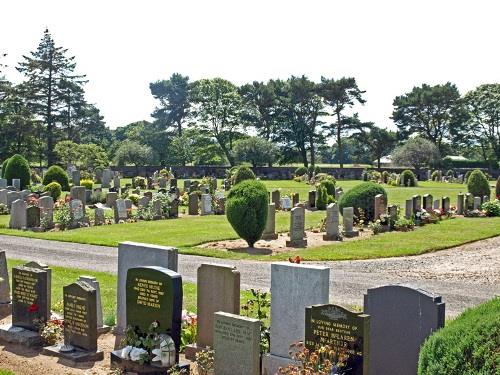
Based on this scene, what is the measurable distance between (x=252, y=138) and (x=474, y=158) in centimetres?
3273

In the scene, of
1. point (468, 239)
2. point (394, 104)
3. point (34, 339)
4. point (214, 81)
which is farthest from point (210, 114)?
point (34, 339)

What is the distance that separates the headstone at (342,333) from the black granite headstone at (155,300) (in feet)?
7.00

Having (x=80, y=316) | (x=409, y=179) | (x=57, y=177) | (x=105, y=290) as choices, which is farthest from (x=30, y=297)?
(x=409, y=179)

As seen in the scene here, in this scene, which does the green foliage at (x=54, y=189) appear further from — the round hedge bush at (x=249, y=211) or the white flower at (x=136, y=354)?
the white flower at (x=136, y=354)

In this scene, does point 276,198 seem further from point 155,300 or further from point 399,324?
point 399,324

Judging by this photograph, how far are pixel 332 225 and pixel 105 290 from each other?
11.9 meters

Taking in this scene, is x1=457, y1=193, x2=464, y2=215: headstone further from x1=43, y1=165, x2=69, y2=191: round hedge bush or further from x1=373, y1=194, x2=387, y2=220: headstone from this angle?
x1=43, y1=165, x2=69, y2=191: round hedge bush

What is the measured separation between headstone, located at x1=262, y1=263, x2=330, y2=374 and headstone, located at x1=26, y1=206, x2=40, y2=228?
20117mm

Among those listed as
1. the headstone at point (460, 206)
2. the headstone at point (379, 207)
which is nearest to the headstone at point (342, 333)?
the headstone at point (379, 207)

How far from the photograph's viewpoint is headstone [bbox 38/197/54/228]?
28.2 m

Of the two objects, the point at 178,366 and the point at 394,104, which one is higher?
the point at 394,104

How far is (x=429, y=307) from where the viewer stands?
8.41 metres

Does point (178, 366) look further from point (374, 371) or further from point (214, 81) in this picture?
point (214, 81)

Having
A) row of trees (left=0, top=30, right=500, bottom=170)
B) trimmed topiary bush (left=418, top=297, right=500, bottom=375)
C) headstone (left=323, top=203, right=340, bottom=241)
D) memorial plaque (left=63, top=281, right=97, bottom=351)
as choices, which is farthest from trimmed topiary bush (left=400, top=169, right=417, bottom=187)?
trimmed topiary bush (left=418, top=297, right=500, bottom=375)
